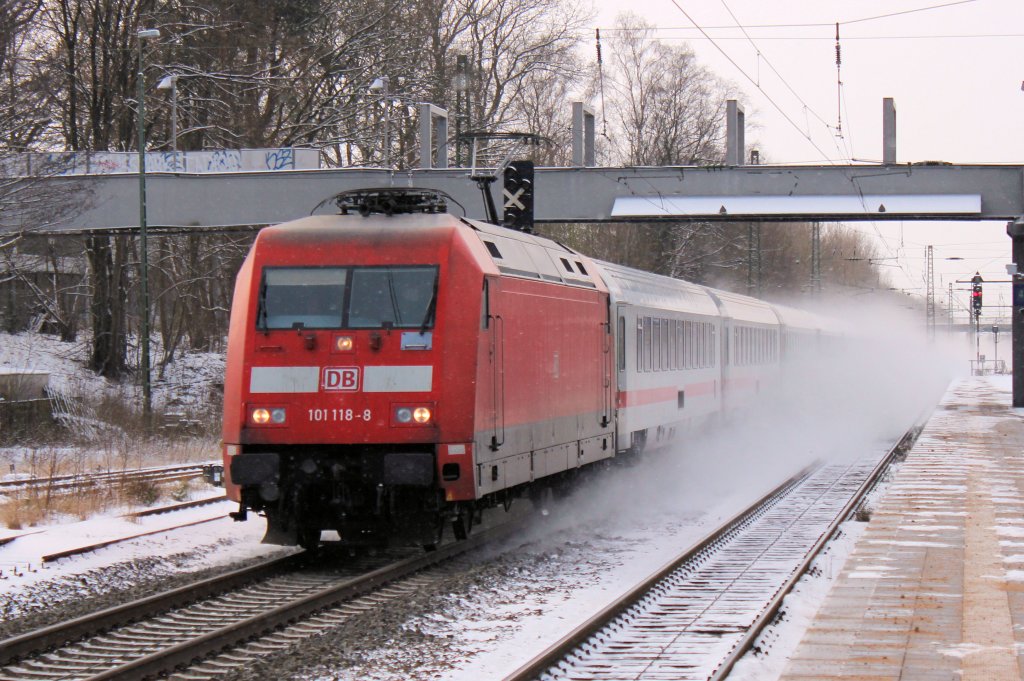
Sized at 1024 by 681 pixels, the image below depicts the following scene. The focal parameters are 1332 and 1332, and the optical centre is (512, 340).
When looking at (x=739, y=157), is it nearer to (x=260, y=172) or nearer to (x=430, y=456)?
(x=260, y=172)

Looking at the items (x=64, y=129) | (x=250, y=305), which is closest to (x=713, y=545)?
(x=250, y=305)

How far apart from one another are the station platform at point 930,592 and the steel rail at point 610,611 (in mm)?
1399

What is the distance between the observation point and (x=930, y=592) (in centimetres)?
1039

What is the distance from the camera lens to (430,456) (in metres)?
11.0

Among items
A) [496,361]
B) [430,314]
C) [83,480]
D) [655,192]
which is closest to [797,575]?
[496,361]

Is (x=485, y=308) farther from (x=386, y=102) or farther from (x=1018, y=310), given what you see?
(x=1018, y=310)

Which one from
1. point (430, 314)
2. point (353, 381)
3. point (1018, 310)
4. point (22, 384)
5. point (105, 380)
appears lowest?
point (105, 380)

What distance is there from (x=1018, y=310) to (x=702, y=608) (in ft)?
94.2

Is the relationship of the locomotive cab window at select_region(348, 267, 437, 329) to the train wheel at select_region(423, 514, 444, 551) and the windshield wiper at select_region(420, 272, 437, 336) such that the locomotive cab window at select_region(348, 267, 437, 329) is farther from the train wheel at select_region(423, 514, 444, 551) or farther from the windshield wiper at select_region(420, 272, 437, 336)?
the train wheel at select_region(423, 514, 444, 551)

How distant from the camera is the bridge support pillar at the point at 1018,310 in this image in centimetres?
3431

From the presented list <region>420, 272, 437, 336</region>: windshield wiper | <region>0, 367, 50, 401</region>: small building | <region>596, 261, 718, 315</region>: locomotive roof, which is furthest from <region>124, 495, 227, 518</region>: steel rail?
<region>0, 367, 50, 401</region>: small building

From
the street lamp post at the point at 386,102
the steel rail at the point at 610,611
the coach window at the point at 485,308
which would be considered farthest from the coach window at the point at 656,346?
the street lamp post at the point at 386,102

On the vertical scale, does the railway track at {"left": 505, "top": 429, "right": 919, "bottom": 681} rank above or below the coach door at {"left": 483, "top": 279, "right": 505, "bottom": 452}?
below

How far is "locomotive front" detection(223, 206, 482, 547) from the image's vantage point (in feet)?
36.6
